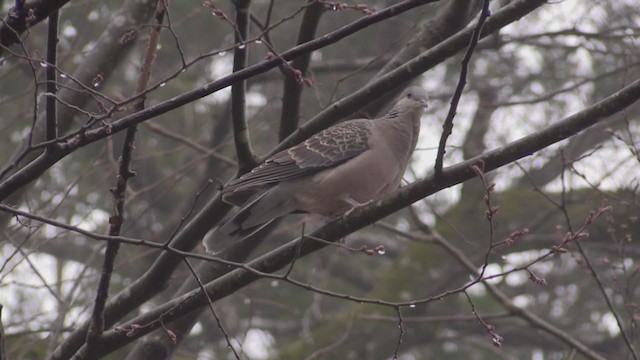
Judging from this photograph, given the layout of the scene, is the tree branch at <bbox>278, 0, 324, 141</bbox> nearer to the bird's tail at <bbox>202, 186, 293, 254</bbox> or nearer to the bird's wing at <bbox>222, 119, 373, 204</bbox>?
the bird's wing at <bbox>222, 119, 373, 204</bbox>

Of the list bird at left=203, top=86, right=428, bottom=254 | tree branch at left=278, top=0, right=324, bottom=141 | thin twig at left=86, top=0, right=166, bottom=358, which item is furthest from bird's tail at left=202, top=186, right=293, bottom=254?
thin twig at left=86, top=0, right=166, bottom=358

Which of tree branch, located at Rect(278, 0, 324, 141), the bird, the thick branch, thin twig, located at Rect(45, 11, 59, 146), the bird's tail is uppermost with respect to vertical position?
tree branch, located at Rect(278, 0, 324, 141)

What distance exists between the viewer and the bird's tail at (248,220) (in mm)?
4141

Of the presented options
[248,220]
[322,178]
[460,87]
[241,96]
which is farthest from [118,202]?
[322,178]

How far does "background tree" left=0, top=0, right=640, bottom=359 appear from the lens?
3.09 meters

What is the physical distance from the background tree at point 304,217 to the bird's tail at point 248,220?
13cm

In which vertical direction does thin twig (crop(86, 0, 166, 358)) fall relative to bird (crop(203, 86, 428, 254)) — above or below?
below

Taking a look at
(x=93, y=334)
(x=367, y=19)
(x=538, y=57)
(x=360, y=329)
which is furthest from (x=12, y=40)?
(x=538, y=57)

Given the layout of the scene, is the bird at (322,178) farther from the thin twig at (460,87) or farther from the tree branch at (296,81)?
the thin twig at (460,87)

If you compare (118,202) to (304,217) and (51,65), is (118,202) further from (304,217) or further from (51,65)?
(304,217)

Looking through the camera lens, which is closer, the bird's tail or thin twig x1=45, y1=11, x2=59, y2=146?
thin twig x1=45, y1=11, x2=59, y2=146

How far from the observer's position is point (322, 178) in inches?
175

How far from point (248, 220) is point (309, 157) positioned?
0.53 m

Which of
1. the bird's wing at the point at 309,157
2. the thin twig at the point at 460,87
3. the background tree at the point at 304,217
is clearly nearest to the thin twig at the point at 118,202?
the background tree at the point at 304,217
